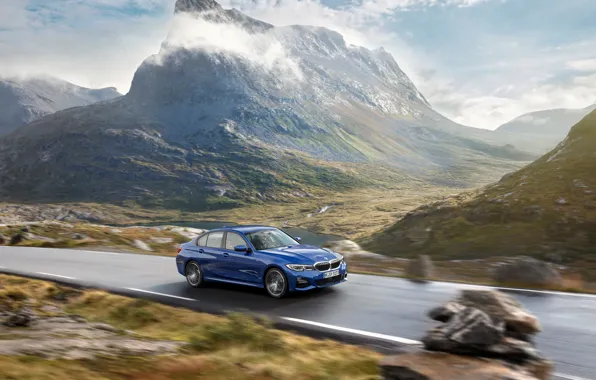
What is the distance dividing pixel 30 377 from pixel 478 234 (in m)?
38.7

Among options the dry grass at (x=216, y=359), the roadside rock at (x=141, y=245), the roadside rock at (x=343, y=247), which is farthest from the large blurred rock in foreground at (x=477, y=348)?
the roadside rock at (x=141, y=245)

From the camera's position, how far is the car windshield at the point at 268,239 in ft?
42.1

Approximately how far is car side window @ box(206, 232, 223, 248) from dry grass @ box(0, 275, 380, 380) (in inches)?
115

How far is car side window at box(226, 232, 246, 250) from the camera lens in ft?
43.0

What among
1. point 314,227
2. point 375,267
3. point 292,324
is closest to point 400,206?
point 314,227

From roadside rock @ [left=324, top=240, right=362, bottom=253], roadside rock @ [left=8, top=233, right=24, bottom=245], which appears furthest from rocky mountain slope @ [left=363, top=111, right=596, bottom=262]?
roadside rock @ [left=8, top=233, right=24, bottom=245]

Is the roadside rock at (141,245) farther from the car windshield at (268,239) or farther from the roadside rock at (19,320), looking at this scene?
the roadside rock at (19,320)

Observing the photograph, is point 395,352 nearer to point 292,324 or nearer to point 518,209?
point 292,324

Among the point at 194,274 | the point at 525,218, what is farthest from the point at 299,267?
the point at 525,218

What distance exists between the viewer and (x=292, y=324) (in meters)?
9.90

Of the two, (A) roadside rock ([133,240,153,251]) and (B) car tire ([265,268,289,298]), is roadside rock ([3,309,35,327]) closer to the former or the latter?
(B) car tire ([265,268,289,298])

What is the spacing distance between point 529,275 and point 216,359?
1042 cm

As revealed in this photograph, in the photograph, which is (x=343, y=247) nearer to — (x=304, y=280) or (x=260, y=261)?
(x=260, y=261)

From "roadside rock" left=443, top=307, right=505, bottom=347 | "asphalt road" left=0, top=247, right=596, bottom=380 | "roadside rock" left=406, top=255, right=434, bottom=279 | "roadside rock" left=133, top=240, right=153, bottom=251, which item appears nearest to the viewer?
"roadside rock" left=443, top=307, right=505, bottom=347
